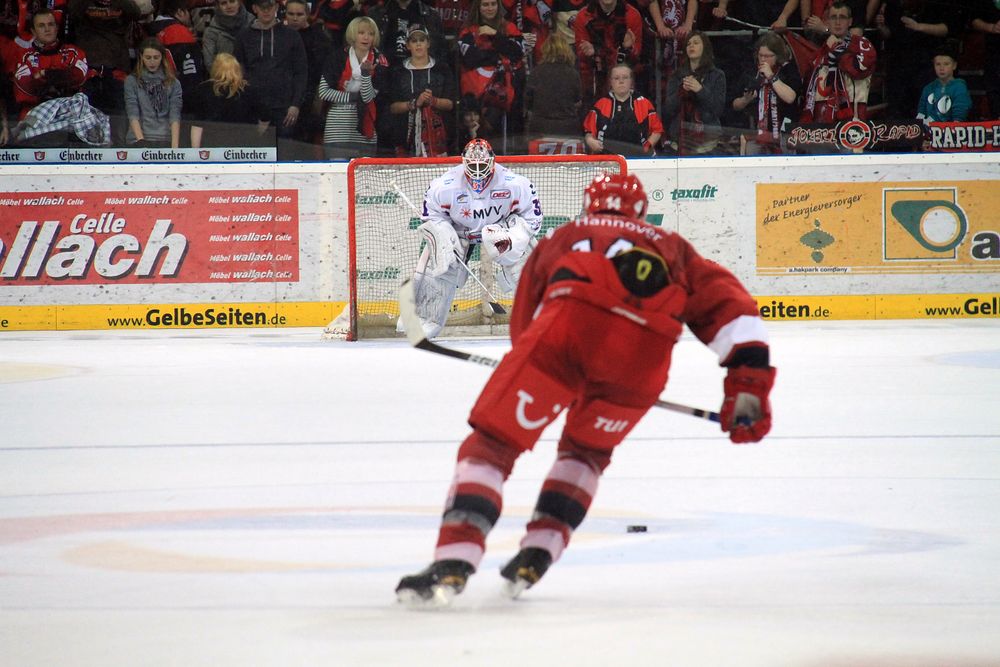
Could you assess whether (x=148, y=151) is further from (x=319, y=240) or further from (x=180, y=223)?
(x=319, y=240)

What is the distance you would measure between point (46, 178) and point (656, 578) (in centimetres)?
854

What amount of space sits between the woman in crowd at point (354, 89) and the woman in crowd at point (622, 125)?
66.9 inches

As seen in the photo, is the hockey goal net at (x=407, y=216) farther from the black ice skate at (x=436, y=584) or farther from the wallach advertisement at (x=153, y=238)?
the black ice skate at (x=436, y=584)

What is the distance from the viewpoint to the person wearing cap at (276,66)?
33.5 feet

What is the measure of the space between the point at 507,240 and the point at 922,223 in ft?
11.9

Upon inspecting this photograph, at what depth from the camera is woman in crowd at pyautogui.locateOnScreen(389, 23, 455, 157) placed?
10.1 m

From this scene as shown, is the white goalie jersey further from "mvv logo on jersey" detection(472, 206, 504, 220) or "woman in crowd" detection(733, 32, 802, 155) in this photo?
"woman in crowd" detection(733, 32, 802, 155)

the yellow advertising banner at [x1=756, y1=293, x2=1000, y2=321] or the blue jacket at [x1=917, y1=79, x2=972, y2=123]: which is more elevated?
the blue jacket at [x1=917, y1=79, x2=972, y2=123]

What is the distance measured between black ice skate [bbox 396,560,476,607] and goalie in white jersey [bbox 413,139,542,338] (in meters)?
6.26

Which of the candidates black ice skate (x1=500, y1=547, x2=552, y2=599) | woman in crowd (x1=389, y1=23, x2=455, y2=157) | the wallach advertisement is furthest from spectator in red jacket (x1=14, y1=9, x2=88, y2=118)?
black ice skate (x1=500, y1=547, x2=552, y2=599)

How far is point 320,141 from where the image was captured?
33.6ft

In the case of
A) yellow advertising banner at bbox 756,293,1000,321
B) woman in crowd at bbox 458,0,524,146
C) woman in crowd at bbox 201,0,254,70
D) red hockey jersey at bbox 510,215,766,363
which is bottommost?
yellow advertising banner at bbox 756,293,1000,321

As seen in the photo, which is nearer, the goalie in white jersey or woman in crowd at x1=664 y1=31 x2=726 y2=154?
the goalie in white jersey

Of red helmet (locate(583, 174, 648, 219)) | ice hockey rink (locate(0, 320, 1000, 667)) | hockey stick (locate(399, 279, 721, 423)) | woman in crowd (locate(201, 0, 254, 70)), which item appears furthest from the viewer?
woman in crowd (locate(201, 0, 254, 70))
